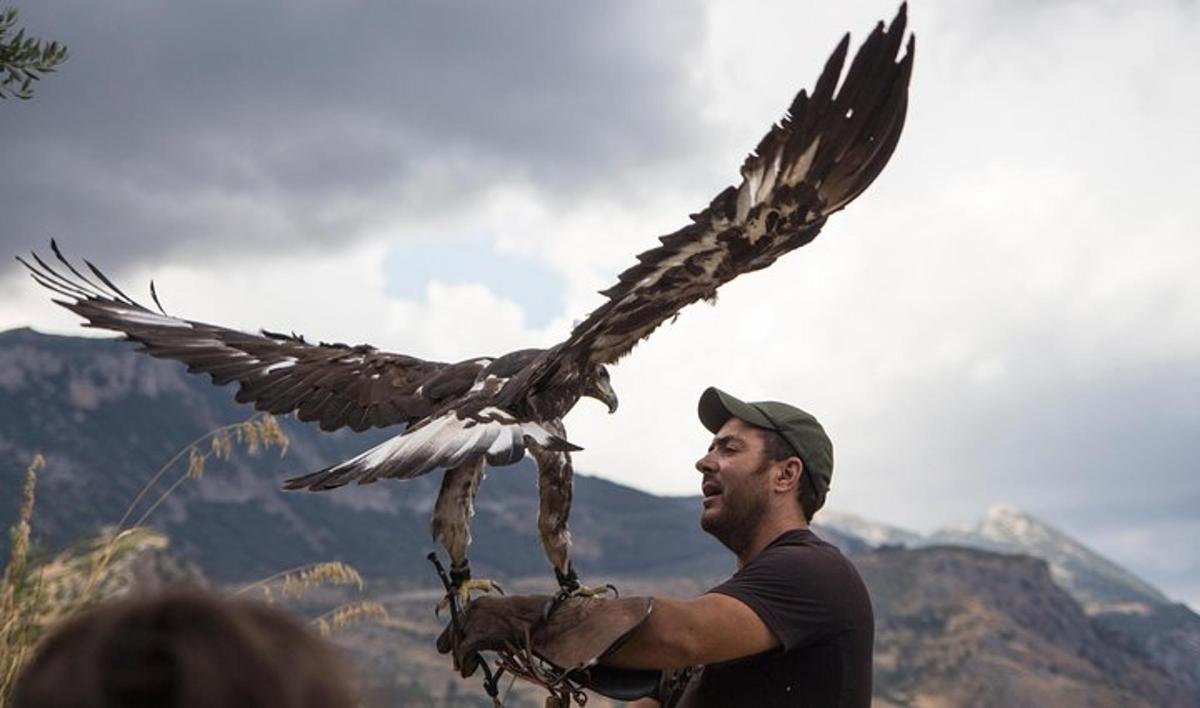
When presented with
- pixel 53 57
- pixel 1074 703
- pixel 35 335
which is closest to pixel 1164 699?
pixel 1074 703

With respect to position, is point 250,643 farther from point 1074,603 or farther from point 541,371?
point 1074,603

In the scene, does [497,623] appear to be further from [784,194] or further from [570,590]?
[784,194]

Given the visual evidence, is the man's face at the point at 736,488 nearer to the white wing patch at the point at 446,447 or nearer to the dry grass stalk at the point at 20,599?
the white wing patch at the point at 446,447

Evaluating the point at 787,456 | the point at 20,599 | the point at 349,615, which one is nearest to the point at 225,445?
the point at 349,615

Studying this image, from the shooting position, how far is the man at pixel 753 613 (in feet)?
11.9

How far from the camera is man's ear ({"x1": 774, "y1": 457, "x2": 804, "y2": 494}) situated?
4211mm

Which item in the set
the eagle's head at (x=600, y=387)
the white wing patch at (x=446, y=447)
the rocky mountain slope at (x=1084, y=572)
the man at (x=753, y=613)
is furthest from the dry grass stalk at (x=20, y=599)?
the rocky mountain slope at (x=1084, y=572)

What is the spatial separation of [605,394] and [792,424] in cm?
145

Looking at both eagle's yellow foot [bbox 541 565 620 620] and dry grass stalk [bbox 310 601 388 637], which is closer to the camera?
eagle's yellow foot [bbox 541 565 620 620]

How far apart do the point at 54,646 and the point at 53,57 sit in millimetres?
6879

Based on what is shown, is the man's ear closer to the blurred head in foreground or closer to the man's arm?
the man's arm

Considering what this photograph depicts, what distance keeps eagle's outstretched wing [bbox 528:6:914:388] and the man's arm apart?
150cm

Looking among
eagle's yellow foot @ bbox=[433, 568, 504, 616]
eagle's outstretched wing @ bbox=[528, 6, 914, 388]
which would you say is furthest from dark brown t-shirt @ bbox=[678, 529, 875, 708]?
eagle's outstretched wing @ bbox=[528, 6, 914, 388]

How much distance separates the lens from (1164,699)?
81.9 meters
